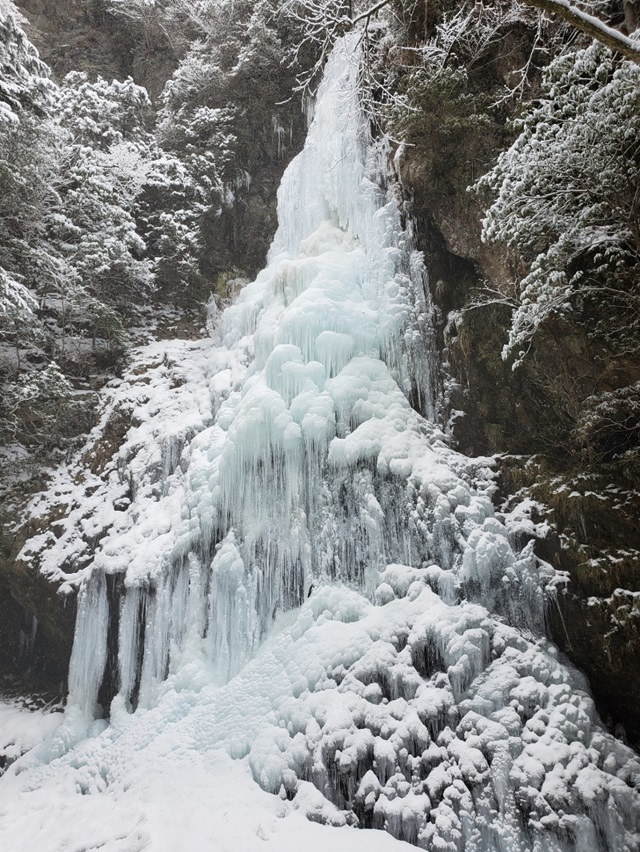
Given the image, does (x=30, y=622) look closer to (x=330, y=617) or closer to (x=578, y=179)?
(x=330, y=617)

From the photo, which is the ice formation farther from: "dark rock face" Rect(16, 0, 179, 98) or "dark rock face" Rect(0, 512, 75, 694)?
"dark rock face" Rect(16, 0, 179, 98)

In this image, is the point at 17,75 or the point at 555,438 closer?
the point at 555,438

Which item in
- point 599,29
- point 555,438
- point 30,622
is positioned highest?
point 599,29

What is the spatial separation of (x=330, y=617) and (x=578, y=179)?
4683mm

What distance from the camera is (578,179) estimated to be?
14.8 ft

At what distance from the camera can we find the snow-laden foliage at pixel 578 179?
168 inches

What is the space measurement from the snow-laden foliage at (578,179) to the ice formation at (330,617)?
2073mm

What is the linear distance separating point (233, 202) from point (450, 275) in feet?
21.0

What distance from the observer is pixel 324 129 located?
29.3ft

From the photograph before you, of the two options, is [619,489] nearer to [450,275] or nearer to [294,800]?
[450,275]

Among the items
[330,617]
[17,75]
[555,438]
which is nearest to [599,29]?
[555,438]

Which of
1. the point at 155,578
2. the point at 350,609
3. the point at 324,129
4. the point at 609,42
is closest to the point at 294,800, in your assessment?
the point at 350,609

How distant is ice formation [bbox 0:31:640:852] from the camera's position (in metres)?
4.51

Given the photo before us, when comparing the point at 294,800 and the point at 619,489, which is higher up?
the point at 619,489
